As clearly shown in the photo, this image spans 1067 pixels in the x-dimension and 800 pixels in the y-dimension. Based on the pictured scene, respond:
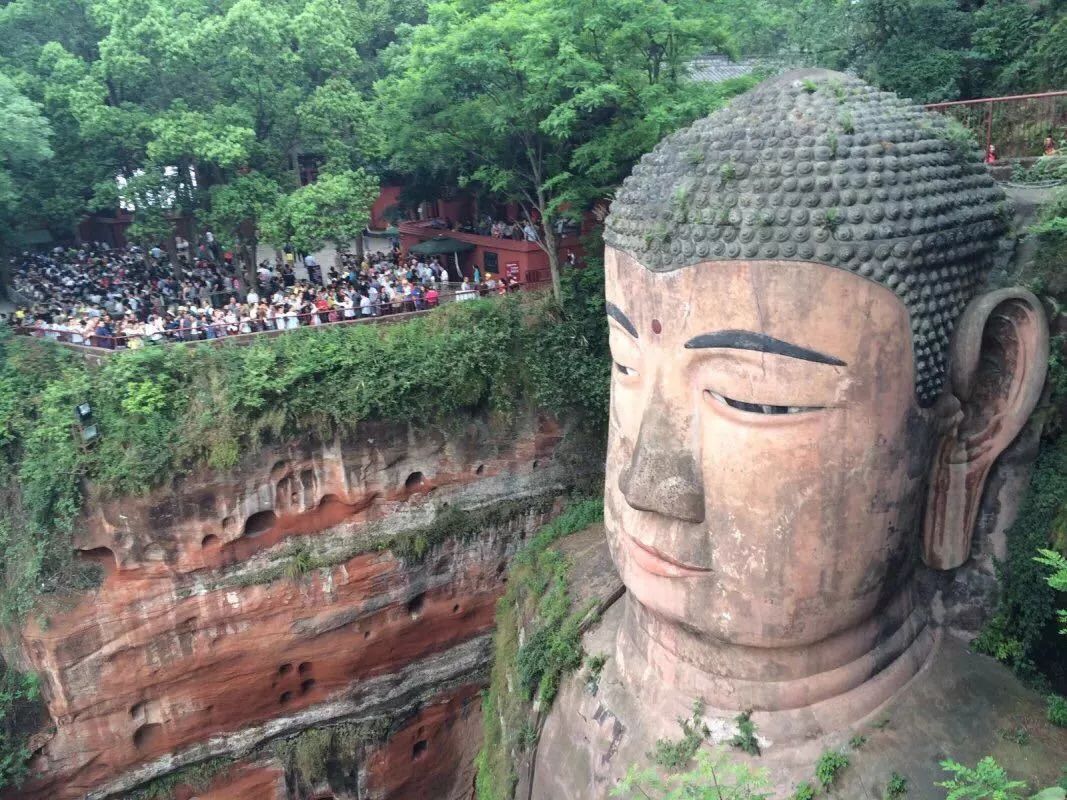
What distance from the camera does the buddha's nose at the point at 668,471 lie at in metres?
6.73

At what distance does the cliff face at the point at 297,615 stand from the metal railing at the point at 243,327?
7.85ft

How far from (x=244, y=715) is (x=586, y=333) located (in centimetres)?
907

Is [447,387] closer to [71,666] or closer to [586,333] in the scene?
[586,333]

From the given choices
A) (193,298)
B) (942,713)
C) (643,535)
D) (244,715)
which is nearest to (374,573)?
(244,715)

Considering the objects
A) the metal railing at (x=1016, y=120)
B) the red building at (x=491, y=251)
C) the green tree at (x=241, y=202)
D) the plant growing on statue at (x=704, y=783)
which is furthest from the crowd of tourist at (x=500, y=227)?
the plant growing on statue at (x=704, y=783)

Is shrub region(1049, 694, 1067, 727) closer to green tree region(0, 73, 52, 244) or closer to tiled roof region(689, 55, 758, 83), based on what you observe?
tiled roof region(689, 55, 758, 83)

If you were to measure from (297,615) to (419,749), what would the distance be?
3.80 m

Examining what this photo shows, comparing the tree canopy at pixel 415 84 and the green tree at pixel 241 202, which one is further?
the green tree at pixel 241 202

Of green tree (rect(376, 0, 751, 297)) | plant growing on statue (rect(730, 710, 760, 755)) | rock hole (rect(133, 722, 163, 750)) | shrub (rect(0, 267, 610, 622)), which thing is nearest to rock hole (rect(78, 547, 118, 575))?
Result: shrub (rect(0, 267, 610, 622))

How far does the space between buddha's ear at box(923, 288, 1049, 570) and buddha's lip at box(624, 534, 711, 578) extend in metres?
2.09

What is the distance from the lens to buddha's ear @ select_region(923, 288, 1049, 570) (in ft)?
21.7

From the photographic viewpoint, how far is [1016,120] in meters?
10.0

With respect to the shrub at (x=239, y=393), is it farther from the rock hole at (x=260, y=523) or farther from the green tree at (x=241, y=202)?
the green tree at (x=241, y=202)

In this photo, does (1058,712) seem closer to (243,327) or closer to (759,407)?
(759,407)
